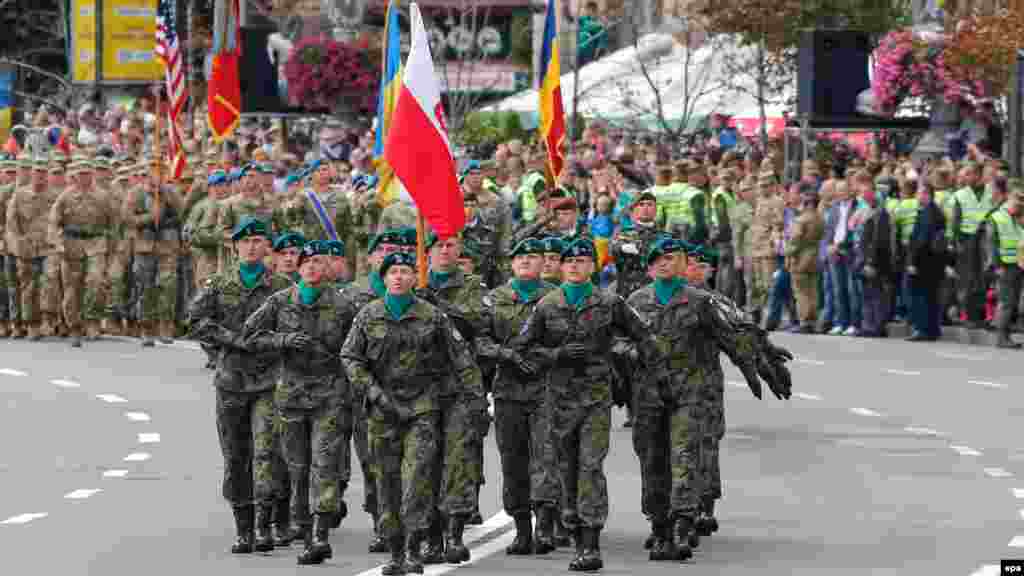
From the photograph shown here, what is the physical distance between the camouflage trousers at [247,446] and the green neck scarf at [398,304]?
1.40 m

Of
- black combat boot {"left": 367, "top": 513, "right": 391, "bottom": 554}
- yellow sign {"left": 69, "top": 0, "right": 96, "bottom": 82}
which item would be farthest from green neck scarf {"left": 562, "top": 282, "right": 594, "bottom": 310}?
yellow sign {"left": 69, "top": 0, "right": 96, "bottom": 82}

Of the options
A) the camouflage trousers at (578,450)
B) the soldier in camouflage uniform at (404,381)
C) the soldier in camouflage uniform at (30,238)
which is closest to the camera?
the soldier in camouflage uniform at (404,381)

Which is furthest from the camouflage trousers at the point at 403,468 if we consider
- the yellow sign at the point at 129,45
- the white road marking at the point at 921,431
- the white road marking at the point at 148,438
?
the yellow sign at the point at 129,45

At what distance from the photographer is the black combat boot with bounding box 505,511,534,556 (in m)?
15.7

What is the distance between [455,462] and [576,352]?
2.74 ft

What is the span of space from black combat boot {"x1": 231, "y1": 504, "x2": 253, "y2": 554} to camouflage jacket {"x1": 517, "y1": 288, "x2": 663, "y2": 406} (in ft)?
5.52

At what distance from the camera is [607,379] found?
1559 cm

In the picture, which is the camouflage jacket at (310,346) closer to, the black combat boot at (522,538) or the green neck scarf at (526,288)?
the green neck scarf at (526,288)

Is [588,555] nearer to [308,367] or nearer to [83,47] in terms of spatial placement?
[308,367]

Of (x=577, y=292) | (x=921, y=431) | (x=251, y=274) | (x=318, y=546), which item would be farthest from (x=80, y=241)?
(x=318, y=546)

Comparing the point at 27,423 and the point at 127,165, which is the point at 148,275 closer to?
the point at 127,165

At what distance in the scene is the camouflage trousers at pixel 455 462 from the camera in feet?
49.6

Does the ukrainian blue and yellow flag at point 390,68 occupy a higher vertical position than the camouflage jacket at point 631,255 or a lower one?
higher

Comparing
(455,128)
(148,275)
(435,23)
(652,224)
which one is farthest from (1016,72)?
(435,23)
